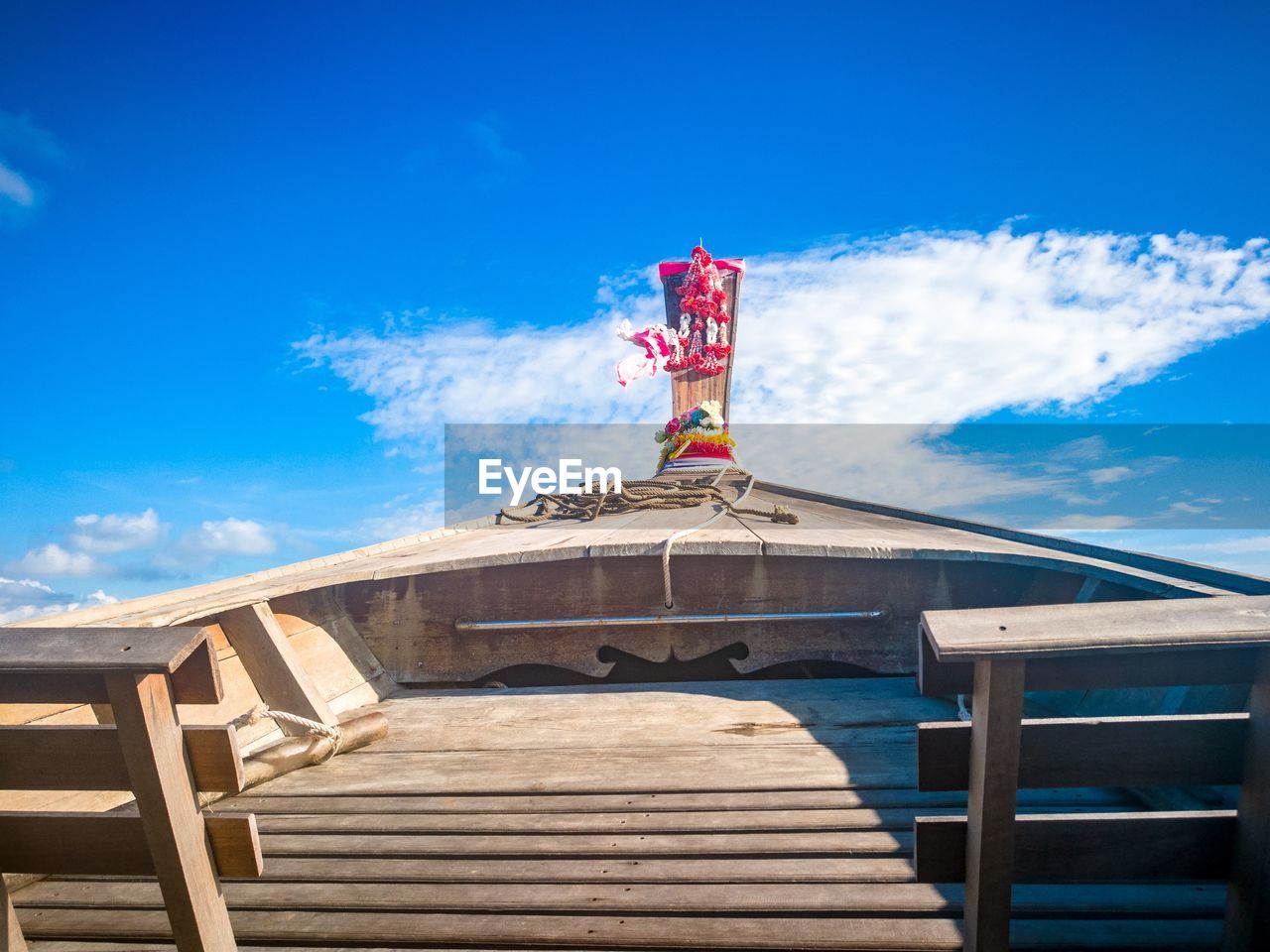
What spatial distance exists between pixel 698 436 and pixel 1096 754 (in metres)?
7.31

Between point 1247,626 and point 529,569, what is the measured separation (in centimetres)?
354

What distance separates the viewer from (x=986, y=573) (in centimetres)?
414

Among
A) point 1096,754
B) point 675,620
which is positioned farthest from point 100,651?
point 675,620

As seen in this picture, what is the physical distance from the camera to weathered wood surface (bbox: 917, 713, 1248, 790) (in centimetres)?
144

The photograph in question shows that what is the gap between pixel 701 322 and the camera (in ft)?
34.5

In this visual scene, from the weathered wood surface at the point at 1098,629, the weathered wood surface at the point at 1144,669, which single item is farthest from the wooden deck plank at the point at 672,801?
the weathered wood surface at the point at 1098,629

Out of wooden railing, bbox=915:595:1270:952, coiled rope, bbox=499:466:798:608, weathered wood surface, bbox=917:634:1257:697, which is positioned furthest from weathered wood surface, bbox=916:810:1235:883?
coiled rope, bbox=499:466:798:608

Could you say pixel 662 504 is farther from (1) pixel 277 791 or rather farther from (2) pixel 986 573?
(1) pixel 277 791

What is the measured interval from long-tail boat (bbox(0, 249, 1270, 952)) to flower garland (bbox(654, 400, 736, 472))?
3.34 metres

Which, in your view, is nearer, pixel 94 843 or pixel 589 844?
pixel 94 843

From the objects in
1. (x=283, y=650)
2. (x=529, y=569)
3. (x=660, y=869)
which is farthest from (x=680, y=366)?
(x=660, y=869)

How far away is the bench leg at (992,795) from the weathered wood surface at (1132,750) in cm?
6

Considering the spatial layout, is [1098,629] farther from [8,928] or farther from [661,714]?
[8,928]

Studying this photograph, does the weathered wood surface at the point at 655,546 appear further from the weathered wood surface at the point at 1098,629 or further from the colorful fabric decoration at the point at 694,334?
the colorful fabric decoration at the point at 694,334
